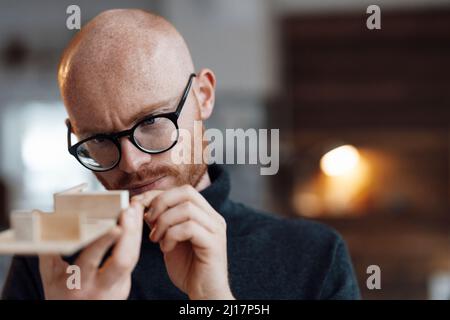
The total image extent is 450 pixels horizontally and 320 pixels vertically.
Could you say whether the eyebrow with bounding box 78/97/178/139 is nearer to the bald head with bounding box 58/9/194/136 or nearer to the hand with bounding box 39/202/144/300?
the bald head with bounding box 58/9/194/136

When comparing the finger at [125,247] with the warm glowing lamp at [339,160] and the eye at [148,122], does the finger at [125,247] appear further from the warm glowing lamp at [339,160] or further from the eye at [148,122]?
the warm glowing lamp at [339,160]

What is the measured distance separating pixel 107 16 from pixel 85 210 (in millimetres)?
316

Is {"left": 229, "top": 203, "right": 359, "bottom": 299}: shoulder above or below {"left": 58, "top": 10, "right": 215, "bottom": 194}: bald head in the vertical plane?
below

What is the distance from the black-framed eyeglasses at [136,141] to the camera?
751mm

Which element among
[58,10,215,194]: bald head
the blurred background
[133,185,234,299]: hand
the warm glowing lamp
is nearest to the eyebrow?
[58,10,215,194]: bald head

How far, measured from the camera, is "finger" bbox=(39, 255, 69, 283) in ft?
2.10

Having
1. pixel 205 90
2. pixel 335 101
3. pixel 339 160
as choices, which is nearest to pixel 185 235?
pixel 205 90

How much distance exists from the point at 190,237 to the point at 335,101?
295 cm

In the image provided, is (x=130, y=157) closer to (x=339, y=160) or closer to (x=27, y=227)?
(x=27, y=227)

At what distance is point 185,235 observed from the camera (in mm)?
622

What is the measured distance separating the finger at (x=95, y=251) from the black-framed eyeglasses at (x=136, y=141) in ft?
0.68

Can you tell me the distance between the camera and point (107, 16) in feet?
2.56

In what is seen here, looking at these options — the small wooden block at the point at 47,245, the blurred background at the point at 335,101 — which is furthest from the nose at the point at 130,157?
the blurred background at the point at 335,101

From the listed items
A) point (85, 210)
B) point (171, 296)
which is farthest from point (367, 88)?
point (85, 210)
